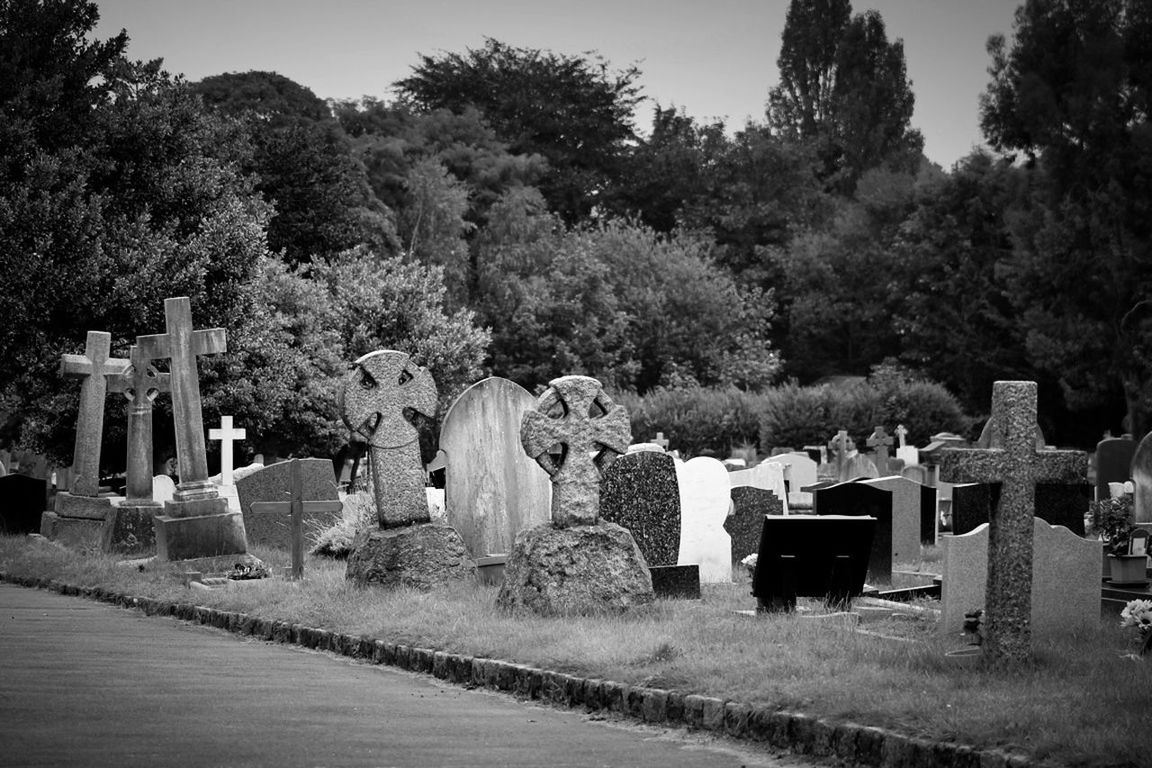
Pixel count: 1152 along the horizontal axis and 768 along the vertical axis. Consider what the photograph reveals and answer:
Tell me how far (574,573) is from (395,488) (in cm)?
327

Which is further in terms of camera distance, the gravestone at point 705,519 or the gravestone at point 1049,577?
the gravestone at point 705,519

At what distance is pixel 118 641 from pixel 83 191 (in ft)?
68.7

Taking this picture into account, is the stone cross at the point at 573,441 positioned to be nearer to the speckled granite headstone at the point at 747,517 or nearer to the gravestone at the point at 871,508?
the gravestone at the point at 871,508

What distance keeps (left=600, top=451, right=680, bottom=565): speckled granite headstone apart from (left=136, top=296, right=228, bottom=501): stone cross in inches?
285

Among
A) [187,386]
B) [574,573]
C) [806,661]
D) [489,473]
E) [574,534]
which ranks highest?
[187,386]

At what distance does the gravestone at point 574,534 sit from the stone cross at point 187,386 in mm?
8312

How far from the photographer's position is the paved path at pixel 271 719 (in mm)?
8625

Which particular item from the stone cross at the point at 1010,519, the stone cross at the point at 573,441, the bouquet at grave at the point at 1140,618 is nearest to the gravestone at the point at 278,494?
the stone cross at the point at 573,441

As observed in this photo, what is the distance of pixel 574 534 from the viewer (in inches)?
557

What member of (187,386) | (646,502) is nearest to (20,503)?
(187,386)

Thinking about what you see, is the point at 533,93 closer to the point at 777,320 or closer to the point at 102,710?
the point at 777,320

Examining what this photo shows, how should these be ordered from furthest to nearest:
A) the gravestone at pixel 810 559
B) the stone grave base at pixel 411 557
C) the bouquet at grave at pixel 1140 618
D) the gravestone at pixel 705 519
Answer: the gravestone at pixel 705 519 → the stone grave base at pixel 411 557 → the gravestone at pixel 810 559 → the bouquet at grave at pixel 1140 618

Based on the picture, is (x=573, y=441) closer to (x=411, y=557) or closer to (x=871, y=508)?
(x=411, y=557)

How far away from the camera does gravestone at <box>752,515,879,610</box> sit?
13672 millimetres
